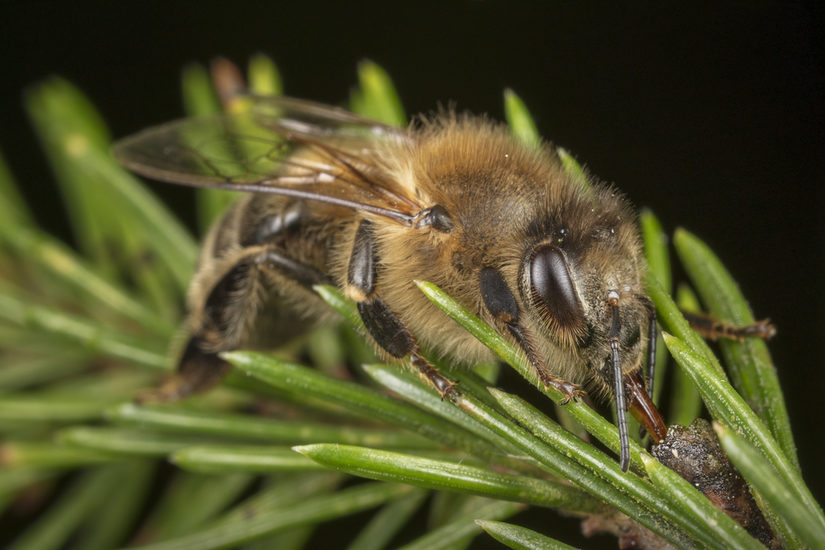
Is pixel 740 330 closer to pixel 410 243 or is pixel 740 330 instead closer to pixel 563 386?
pixel 563 386

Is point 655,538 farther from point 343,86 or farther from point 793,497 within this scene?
point 343,86

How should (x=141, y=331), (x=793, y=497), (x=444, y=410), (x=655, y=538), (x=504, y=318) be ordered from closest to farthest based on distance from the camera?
(x=793, y=497), (x=655, y=538), (x=444, y=410), (x=504, y=318), (x=141, y=331)

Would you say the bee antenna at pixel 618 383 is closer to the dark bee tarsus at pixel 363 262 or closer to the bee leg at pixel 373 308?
the bee leg at pixel 373 308

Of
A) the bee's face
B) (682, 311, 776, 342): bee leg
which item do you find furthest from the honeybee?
(682, 311, 776, 342): bee leg

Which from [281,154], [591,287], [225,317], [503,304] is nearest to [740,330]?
[591,287]

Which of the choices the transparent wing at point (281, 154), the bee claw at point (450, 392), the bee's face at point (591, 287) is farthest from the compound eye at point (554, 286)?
the transparent wing at point (281, 154)

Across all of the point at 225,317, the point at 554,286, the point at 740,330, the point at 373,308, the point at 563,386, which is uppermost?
the point at 740,330

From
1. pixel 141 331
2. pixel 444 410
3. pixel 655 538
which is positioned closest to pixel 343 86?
pixel 141 331

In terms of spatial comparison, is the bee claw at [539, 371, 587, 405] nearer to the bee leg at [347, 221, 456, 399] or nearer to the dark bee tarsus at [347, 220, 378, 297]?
the bee leg at [347, 221, 456, 399]
